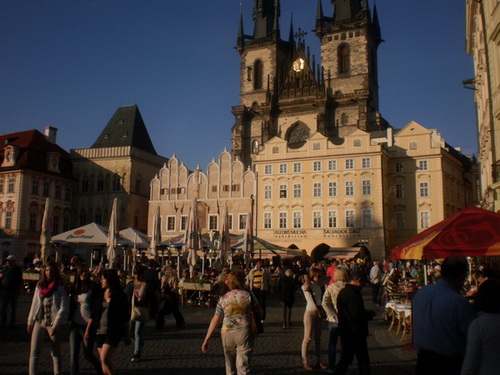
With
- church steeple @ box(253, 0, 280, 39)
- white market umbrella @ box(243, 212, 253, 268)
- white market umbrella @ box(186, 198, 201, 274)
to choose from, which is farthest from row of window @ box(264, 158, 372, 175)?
church steeple @ box(253, 0, 280, 39)

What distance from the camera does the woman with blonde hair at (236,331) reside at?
5883mm

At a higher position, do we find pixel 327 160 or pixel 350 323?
pixel 327 160

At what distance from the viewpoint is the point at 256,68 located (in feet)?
204

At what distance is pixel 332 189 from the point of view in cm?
4319

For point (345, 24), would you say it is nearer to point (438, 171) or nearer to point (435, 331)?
point (438, 171)

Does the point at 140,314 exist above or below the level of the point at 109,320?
below

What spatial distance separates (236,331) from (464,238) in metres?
5.33

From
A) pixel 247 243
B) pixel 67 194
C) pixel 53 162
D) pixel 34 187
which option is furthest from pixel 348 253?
pixel 53 162

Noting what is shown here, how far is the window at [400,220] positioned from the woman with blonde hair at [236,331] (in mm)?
39634

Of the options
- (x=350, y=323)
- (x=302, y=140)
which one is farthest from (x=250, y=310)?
(x=302, y=140)

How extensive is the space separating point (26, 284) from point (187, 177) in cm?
2507

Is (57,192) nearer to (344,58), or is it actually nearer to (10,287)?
(344,58)

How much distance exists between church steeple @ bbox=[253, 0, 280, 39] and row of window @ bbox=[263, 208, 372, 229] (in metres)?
28.7

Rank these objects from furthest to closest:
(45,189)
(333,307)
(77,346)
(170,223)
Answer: (45,189), (170,223), (333,307), (77,346)
